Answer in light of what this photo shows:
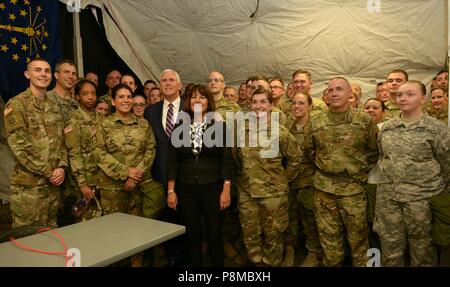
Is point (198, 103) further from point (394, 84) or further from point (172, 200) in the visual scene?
point (394, 84)

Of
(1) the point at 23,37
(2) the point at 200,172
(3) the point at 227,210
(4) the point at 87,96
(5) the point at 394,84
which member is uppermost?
(1) the point at 23,37

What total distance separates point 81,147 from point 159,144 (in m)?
0.60

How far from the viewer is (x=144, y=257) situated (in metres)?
2.78

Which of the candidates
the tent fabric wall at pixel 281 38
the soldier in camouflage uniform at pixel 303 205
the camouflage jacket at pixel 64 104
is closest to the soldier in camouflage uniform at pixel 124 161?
the camouflage jacket at pixel 64 104

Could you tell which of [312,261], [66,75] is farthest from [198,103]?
[312,261]

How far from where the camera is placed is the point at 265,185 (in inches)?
99.0

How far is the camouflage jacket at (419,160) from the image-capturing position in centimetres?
219

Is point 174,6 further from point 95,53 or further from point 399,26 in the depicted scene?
point 399,26

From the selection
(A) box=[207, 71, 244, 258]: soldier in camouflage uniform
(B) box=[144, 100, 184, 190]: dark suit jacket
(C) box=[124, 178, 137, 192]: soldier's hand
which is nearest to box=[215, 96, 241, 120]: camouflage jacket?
(A) box=[207, 71, 244, 258]: soldier in camouflage uniform

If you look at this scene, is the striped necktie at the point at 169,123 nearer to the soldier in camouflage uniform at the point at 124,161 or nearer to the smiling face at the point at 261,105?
the soldier in camouflage uniform at the point at 124,161

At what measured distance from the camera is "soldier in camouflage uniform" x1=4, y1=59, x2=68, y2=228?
2373 millimetres

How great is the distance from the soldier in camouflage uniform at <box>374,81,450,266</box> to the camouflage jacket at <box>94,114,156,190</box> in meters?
1.70

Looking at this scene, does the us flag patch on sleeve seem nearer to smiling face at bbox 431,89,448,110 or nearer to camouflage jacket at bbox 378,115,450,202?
camouflage jacket at bbox 378,115,450,202

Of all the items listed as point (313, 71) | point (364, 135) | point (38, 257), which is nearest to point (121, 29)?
point (313, 71)
